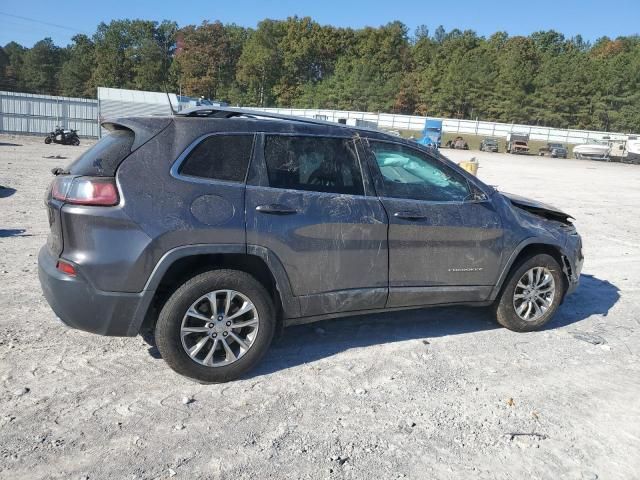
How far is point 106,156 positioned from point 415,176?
239 centimetres

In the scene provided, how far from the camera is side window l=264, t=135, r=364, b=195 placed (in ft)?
12.6

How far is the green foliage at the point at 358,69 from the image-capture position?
7619 cm

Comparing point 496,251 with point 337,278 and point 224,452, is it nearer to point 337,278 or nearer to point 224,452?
point 337,278

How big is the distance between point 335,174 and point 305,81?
105925mm

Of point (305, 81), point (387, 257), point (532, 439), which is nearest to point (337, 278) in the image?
point (387, 257)

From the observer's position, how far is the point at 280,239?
12.1 ft

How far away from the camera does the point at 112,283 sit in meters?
3.34

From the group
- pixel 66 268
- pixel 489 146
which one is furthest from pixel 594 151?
pixel 66 268

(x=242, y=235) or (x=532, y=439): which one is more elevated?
(x=242, y=235)

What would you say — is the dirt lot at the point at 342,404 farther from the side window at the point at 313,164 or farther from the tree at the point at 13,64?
the tree at the point at 13,64

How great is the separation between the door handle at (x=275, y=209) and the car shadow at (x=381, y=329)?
1.17 meters

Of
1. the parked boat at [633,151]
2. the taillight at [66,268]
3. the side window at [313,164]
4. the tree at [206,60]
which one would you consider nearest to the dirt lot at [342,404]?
the taillight at [66,268]

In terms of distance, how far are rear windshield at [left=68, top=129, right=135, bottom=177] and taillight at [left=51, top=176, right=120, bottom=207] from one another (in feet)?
0.20

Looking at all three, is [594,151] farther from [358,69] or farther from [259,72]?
[259,72]
